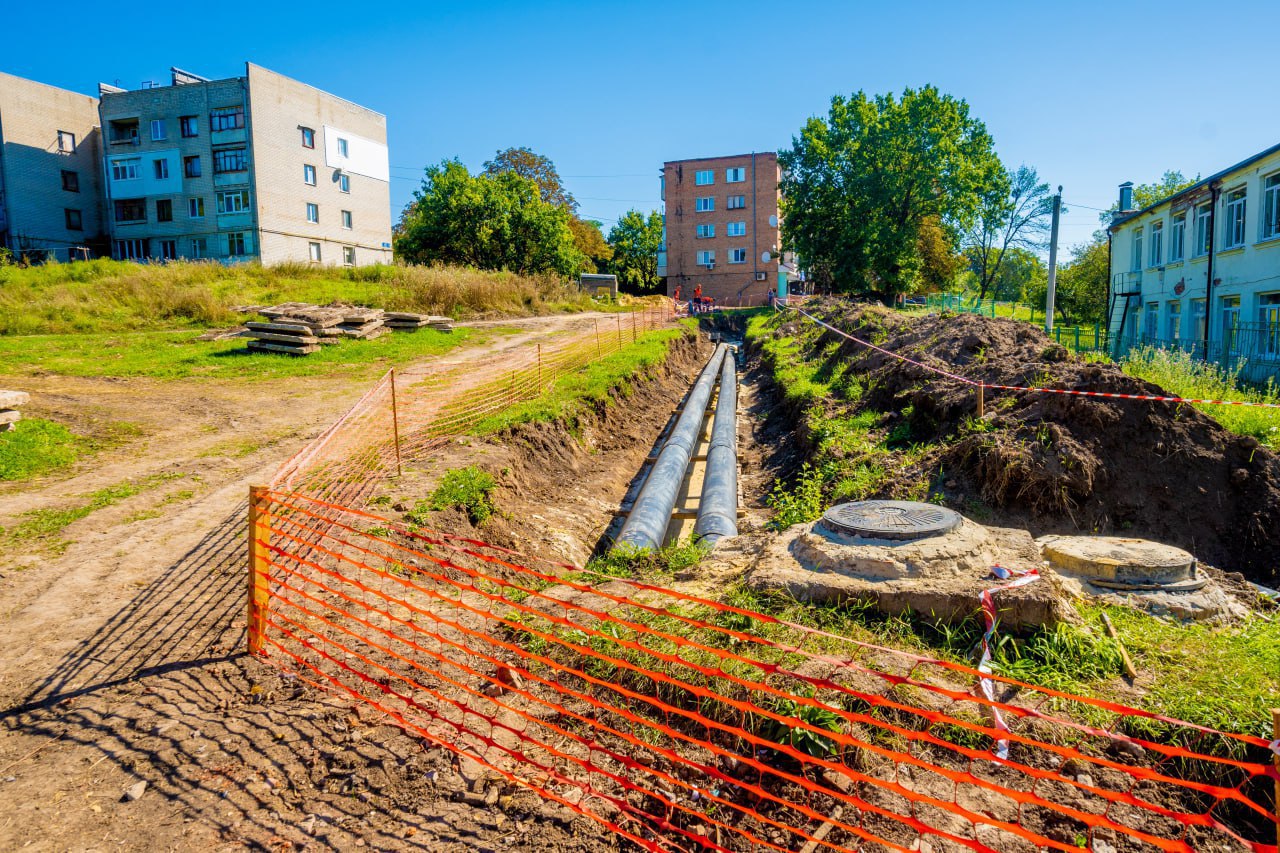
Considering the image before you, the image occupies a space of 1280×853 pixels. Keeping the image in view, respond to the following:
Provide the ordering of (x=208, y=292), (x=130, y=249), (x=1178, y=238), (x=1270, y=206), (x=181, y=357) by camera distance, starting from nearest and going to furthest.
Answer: (x=181, y=357), (x=1270, y=206), (x=208, y=292), (x=1178, y=238), (x=130, y=249)

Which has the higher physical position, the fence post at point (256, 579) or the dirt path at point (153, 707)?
the fence post at point (256, 579)

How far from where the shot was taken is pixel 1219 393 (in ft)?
35.3

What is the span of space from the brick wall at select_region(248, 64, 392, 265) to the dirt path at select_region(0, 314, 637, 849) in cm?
3691

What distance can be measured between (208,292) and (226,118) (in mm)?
21550

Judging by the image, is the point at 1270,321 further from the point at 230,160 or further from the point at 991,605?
the point at 230,160

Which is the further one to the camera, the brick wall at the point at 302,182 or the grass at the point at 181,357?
the brick wall at the point at 302,182

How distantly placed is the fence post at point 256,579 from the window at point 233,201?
4129cm

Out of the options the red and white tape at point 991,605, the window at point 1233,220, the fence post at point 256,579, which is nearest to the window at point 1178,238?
the window at point 1233,220

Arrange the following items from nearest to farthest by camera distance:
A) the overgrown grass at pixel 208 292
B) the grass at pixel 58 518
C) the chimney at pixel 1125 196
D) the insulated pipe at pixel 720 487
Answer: the grass at pixel 58 518 → the insulated pipe at pixel 720 487 → the overgrown grass at pixel 208 292 → the chimney at pixel 1125 196

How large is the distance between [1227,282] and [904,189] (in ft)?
78.1

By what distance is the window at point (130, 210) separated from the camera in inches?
1671

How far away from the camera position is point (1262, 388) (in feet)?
48.4

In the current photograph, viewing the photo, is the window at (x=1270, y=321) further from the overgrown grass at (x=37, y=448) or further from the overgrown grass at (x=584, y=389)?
the overgrown grass at (x=37, y=448)

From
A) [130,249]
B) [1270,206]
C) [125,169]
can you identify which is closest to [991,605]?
[1270,206]
